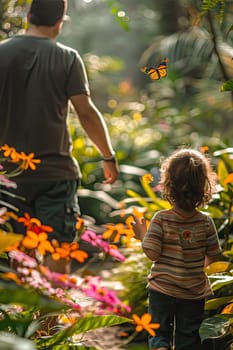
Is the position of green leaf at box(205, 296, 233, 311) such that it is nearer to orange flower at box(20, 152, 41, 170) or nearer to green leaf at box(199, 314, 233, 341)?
green leaf at box(199, 314, 233, 341)

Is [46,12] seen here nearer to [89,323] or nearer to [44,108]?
[44,108]

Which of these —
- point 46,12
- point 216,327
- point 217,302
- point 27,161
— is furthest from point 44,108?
point 216,327

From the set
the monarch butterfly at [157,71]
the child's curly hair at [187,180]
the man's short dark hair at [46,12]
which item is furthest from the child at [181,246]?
the man's short dark hair at [46,12]

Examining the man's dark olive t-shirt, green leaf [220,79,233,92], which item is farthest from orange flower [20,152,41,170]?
green leaf [220,79,233,92]

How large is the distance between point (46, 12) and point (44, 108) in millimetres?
444

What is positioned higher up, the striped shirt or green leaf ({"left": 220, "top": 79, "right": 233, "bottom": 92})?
green leaf ({"left": 220, "top": 79, "right": 233, "bottom": 92})

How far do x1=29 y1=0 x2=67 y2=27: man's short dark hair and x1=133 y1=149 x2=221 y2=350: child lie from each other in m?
1.22

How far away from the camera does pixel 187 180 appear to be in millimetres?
3125

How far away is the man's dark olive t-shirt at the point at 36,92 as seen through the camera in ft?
13.2

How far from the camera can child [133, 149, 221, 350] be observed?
310 centimetres

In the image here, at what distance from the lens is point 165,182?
318cm

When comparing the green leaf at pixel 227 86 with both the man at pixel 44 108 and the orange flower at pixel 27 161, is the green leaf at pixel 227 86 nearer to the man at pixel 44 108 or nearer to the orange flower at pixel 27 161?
the orange flower at pixel 27 161

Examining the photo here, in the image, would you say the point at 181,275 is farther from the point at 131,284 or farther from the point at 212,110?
the point at 212,110

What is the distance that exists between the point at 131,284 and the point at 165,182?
1.43 metres
